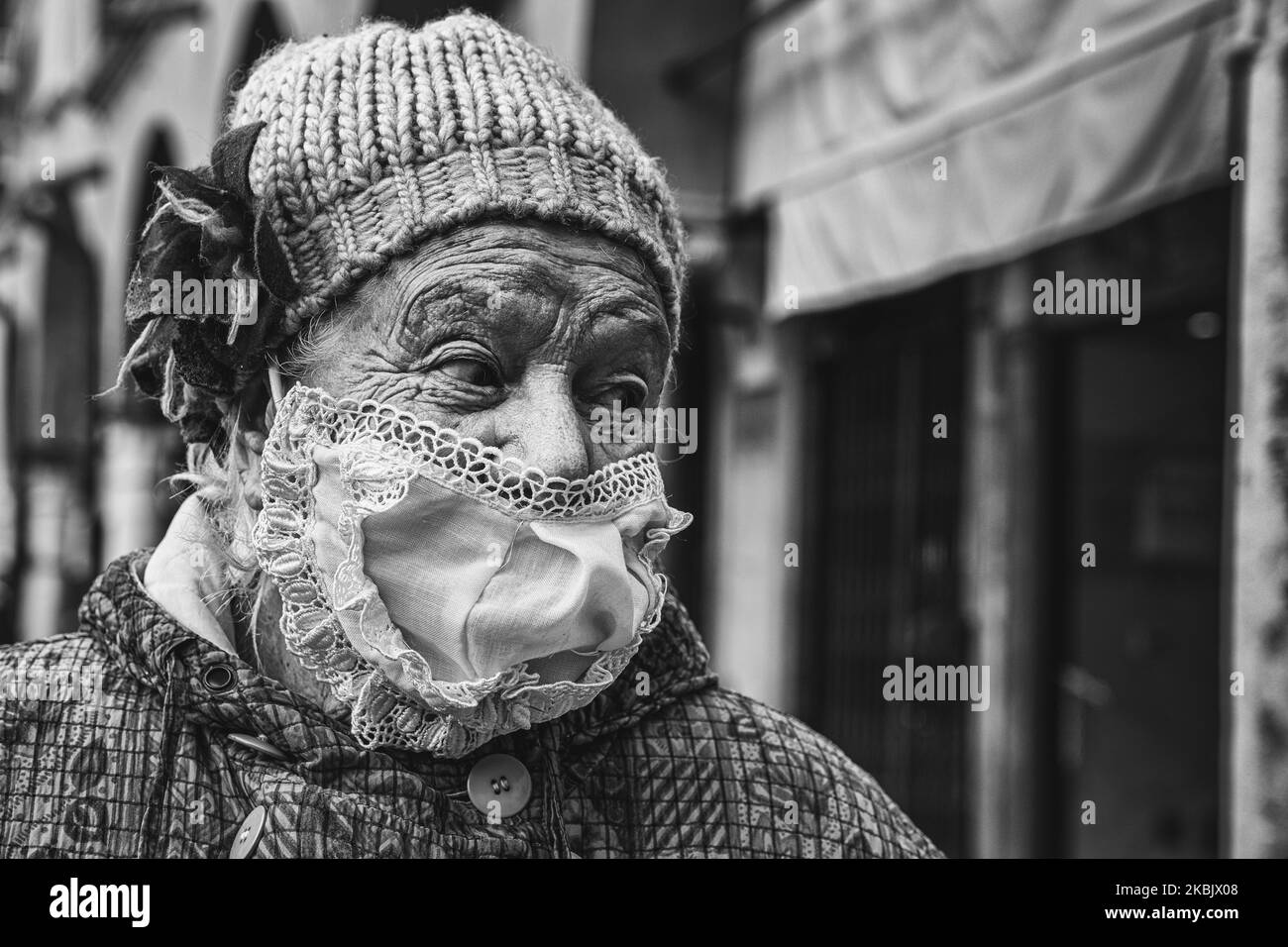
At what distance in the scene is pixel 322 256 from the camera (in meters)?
1.96

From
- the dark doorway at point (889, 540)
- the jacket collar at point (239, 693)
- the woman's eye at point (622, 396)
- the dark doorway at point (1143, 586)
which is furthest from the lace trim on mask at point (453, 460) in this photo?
→ the dark doorway at point (889, 540)

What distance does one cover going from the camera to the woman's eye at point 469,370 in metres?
1.92

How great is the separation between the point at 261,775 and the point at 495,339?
63 cm

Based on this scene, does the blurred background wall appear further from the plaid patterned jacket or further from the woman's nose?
the woman's nose

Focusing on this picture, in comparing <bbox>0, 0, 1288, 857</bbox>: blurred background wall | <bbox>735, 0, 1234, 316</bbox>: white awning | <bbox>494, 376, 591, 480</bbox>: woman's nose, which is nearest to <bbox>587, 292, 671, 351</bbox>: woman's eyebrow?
<bbox>494, 376, 591, 480</bbox>: woman's nose

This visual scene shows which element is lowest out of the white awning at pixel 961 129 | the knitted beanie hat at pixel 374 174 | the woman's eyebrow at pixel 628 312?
the woman's eyebrow at pixel 628 312

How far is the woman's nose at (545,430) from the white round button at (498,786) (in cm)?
42

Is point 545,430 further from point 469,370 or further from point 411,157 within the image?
point 411,157

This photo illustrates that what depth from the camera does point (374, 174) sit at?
1926mm

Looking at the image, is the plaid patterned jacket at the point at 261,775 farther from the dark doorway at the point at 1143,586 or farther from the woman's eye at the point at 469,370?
the dark doorway at the point at 1143,586

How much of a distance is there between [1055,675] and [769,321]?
256 centimetres

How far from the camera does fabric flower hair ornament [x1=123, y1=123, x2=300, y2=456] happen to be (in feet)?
6.46
